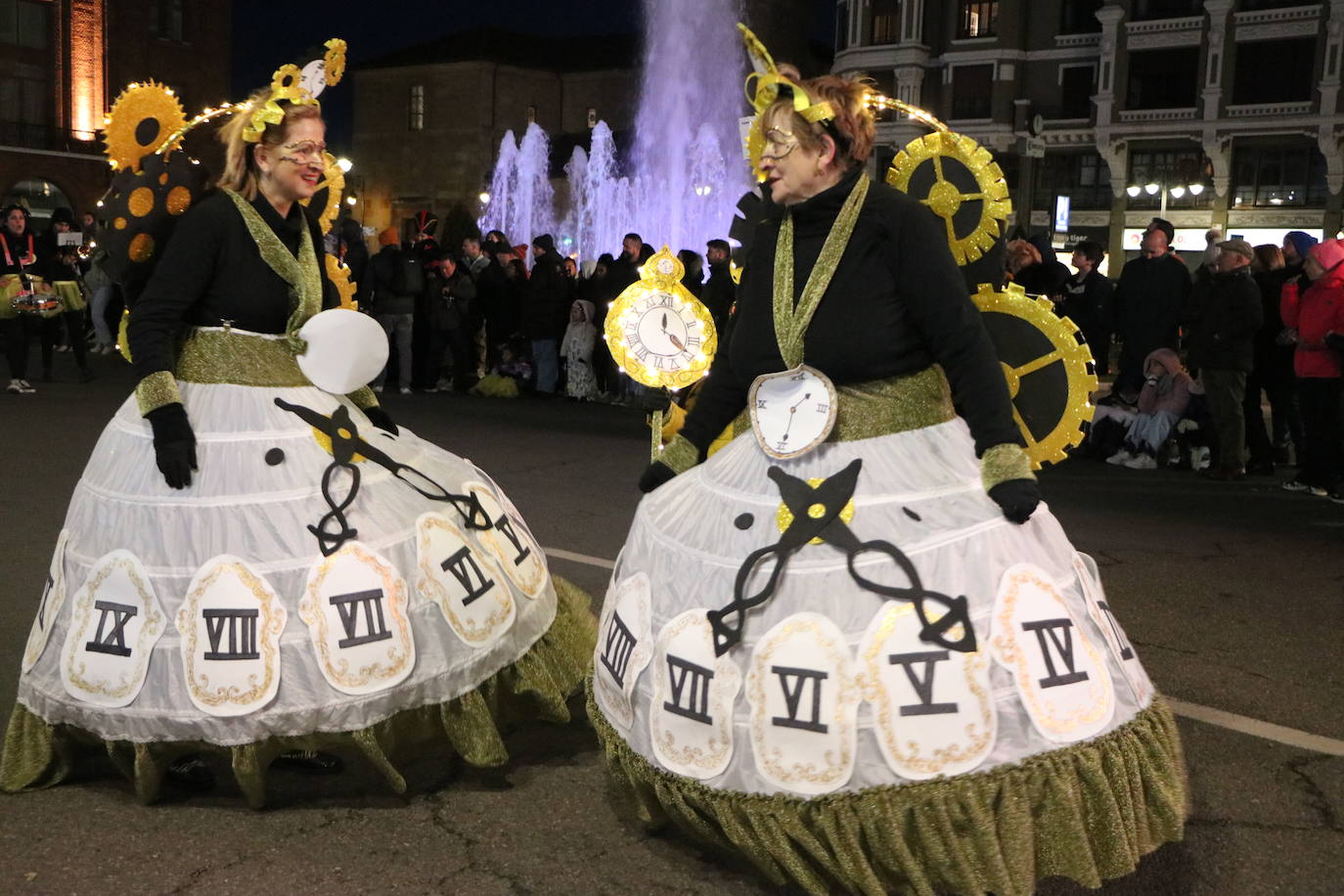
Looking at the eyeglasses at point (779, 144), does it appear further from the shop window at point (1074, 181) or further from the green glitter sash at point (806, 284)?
the shop window at point (1074, 181)

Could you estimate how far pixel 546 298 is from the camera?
15.6 m

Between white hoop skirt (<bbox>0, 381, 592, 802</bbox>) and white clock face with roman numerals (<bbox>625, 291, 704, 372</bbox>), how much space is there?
99 centimetres

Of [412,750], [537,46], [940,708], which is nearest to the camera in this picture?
[940,708]

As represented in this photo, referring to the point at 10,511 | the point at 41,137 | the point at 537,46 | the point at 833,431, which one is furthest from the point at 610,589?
the point at 537,46

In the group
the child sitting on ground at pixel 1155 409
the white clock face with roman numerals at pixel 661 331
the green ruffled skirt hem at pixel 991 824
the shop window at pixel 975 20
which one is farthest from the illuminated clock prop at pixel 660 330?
the shop window at pixel 975 20

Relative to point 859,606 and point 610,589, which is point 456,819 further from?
point 859,606

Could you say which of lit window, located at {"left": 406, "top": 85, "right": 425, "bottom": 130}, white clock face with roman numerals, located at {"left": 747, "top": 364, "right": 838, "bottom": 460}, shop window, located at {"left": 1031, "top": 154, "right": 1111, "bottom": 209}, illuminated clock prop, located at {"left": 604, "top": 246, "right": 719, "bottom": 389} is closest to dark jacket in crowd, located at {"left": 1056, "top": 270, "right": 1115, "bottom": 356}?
illuminated clock prop, located at {"left": 604, "top": 246, "right": 719, "bottom": 389}

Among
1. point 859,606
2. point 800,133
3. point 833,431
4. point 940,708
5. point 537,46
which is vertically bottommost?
point 940,708

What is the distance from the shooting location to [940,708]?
2922mm

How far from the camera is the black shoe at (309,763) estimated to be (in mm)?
4137

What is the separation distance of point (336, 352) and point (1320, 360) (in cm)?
818

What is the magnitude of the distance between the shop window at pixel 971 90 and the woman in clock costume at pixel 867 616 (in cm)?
4626

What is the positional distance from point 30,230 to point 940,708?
45.6 feet

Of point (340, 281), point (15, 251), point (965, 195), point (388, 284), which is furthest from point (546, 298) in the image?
point (965, 195)
